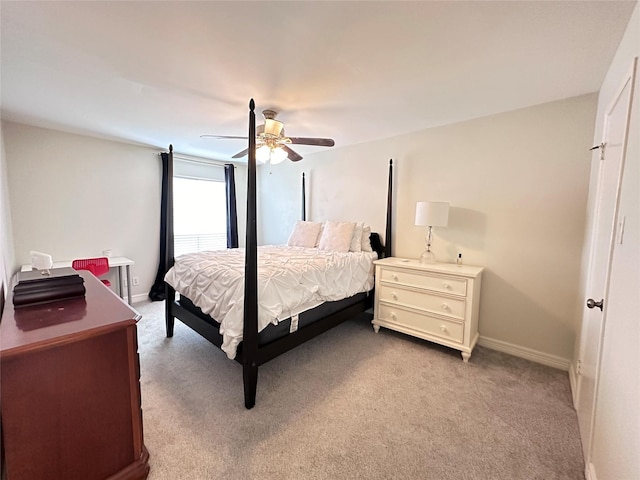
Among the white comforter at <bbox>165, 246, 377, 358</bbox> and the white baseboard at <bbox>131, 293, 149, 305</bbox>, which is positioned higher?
the white comforter at <bbox>165, 246, 377, 358</bbox>

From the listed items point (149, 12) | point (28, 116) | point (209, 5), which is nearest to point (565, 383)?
point (209, 5)

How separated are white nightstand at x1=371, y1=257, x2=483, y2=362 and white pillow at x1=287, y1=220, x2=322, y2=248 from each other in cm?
105

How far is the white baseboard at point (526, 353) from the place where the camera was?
92.0 inches

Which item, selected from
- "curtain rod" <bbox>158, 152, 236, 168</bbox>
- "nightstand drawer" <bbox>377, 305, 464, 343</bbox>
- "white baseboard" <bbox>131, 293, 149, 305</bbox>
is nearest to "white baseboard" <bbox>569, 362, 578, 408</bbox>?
"nightstand drawer" <bbox>377, 305, 464, 343</bbox>

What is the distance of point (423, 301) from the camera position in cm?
268

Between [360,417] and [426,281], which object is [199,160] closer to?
[426,281]

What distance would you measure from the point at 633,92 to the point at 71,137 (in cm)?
504

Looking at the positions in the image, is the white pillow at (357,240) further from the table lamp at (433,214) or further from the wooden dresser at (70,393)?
the wooden dresser at (70,393)

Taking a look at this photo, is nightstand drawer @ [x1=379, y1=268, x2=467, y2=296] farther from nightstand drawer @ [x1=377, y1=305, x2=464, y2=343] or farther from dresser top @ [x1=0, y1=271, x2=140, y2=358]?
dresser top @ [x1=0, y1=271, x2=140, y2=358]

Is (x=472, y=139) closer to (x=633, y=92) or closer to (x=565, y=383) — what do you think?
(x=633, y=92)

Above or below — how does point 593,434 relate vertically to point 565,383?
above

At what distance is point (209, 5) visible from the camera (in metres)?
1.30

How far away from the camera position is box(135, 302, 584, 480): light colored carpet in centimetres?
140

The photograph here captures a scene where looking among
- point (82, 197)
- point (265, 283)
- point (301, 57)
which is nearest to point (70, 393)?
point (265, 283)
